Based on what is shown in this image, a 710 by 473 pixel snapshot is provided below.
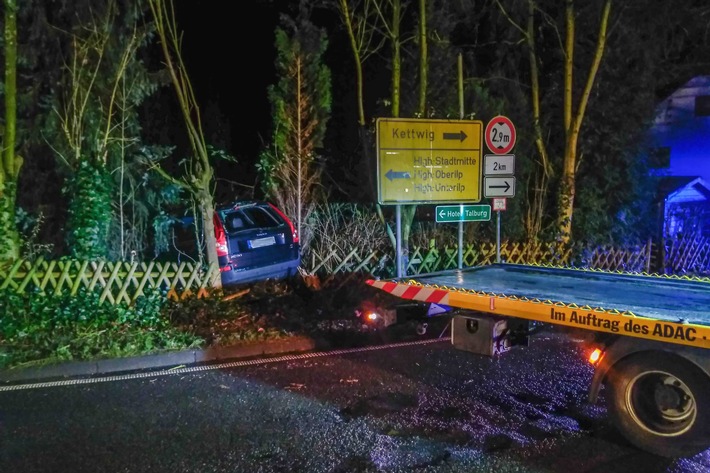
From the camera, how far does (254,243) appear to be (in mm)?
10898

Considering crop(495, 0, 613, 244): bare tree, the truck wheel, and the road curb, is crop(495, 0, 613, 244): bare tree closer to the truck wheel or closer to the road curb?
the road curb

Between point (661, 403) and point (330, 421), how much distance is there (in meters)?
2.72

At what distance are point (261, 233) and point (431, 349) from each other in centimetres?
389

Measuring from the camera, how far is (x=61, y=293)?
885 centimetres

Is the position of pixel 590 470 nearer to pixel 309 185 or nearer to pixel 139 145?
pixel 309 185

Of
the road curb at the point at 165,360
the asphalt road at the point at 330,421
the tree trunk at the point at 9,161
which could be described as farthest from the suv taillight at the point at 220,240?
the asphalt road at the point at 330,421

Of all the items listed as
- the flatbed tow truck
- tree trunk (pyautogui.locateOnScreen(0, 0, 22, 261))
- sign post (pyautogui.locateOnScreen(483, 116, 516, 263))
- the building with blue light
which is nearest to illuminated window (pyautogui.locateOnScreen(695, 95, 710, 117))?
the building with blue light

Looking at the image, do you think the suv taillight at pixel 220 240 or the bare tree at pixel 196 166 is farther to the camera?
the suv taillight at pixel 220 240

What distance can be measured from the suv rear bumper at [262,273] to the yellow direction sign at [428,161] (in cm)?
329

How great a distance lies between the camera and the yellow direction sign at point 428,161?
838cm

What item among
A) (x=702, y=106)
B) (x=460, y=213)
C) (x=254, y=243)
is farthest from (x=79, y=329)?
(x=702, y=106)

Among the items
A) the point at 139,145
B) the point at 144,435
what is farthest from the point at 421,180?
the point at 139,145

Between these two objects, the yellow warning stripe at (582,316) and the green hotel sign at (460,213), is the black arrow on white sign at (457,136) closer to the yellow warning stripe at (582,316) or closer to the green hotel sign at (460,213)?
the green hotel sign at (460,213)

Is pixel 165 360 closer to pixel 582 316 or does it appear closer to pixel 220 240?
pixel 220 240
